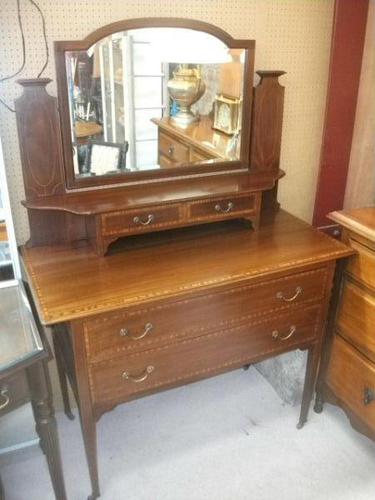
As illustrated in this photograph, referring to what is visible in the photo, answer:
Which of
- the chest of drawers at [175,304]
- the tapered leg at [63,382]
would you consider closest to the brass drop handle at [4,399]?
the chest of drawers at [175,304]

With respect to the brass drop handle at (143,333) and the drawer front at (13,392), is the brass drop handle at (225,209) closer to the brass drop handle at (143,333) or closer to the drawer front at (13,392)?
the brass drop handle at (143,333)

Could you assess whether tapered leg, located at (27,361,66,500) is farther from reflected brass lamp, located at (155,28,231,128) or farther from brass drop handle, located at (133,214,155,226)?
reflected brass lamp, located at (155,28,231,128)

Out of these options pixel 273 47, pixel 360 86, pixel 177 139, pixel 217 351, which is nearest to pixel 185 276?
pixel 217 351

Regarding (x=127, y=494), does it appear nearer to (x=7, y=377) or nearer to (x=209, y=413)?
(x=209, y=413)

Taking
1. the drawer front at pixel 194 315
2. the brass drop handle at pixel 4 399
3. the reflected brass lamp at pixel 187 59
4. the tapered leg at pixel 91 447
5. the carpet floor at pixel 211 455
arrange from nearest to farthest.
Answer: the brass drop handle at pixel 4 399 → the drawer front at pixel 194 315 → the tapered leg at pixel 91 447 → the reflected brass lamp at pixel 187 59 → the carpet floor at pixel 211 455

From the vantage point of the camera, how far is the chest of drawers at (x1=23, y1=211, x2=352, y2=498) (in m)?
1.36

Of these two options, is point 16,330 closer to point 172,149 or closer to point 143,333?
point 143,333

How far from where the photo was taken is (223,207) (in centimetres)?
167

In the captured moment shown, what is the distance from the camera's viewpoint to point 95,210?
1.48 meters

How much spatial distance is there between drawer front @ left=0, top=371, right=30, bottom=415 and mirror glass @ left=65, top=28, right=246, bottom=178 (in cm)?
67

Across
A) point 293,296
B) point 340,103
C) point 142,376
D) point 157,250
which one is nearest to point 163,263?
point 157,250

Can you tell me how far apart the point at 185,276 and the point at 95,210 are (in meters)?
0.35

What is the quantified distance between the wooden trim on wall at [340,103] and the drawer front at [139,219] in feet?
2.57

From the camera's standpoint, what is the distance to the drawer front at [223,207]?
5.35 ft
